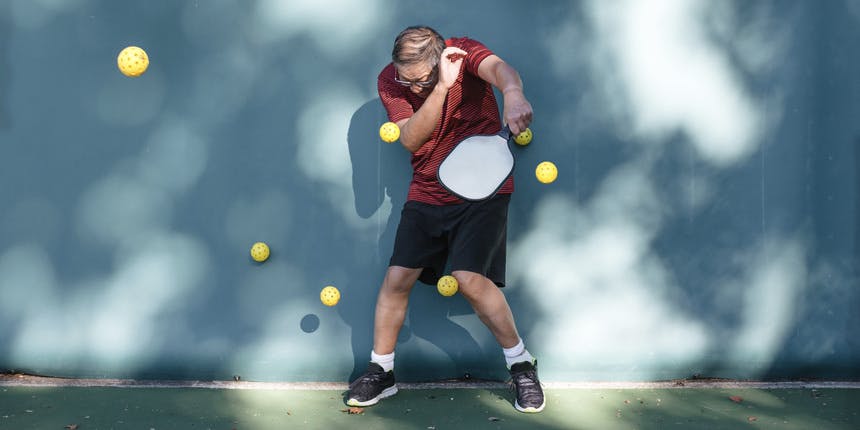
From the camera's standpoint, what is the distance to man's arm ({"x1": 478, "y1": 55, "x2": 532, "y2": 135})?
3.27m

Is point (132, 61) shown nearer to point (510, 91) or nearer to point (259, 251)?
point (259, 251)

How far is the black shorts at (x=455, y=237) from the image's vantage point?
3.80 m

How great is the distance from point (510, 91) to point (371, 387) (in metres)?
1.43

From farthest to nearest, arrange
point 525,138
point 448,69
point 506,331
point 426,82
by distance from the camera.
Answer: point 525,138
point 506,331
point 426,82
point 448,69

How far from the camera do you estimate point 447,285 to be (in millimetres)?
4039

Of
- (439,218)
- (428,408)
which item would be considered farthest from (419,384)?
(439,218)

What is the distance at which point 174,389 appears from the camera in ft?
13.5

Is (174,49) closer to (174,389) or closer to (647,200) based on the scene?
(174,389)

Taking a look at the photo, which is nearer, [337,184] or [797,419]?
[797,419]

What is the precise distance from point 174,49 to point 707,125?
8.07 feet

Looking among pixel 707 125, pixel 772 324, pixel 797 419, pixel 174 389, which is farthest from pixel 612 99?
pixel 174 389

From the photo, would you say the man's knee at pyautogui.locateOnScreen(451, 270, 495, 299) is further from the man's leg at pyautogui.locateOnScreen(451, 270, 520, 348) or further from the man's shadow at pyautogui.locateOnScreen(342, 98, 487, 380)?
the man's shadow at pyautogui.locateOnScreen(342, 98, 487, 380)

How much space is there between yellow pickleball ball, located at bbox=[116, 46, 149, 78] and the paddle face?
1318mm

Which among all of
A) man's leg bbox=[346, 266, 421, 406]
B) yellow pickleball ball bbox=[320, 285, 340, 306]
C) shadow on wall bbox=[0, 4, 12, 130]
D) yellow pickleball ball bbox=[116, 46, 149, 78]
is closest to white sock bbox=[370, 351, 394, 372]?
man's leg bbox=[346, 266, 421, 406]
